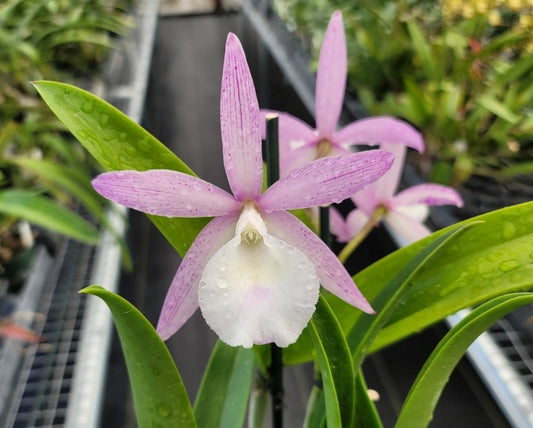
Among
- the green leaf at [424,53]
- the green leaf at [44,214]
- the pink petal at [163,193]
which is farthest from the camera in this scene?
the green leaf at [424,53]

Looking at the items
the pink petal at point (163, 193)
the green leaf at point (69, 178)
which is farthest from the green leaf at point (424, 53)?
the pink petal at point (163, 193)

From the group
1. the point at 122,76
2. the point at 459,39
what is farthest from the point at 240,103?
the point at 122,76

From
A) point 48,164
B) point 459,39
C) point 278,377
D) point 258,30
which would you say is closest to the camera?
point 278,377

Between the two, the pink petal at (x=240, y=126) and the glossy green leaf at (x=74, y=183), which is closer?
the pink petal at (x=240, y=126)

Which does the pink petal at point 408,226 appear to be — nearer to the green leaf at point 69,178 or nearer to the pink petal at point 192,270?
the pink petal at point 192,270

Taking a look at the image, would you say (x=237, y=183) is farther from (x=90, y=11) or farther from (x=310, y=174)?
(x=90, y=11)

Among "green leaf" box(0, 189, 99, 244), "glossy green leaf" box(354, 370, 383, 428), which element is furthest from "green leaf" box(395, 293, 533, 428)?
"green leaf" box(0, 189, 99, 244)
